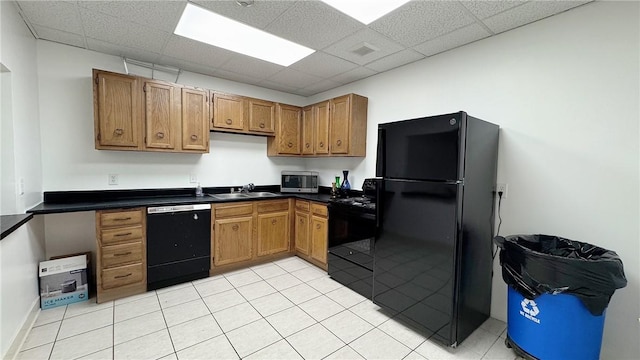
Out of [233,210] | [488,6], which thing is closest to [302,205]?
[233,210]

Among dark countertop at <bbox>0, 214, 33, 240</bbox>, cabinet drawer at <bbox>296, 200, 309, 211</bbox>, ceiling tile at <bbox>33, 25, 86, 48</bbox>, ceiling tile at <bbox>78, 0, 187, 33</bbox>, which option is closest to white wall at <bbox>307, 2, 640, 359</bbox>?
cabinet drawer at <bbox>296, 200, 309, 211</bbox>

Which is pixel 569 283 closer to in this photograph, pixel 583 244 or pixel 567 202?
pixel 583 244

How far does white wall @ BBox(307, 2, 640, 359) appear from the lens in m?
1.79

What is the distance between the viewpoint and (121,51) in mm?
2877

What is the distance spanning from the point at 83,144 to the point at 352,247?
10.5ft

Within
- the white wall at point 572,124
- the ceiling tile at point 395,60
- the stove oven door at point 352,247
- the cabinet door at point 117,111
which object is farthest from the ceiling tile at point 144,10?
the white wall at point 572,124

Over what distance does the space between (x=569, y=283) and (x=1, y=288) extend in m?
3.53

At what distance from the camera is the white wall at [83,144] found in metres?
2.72

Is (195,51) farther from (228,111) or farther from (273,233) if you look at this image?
(273,233)

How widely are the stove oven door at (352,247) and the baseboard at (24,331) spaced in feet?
8.68

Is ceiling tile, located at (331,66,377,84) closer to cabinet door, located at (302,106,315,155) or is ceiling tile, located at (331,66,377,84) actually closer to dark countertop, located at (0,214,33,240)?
cabinet door, located at (302,106,315,155)

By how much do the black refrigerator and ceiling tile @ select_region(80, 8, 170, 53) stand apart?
7.71ft

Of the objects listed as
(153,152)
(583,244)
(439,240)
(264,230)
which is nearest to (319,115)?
(264,230)

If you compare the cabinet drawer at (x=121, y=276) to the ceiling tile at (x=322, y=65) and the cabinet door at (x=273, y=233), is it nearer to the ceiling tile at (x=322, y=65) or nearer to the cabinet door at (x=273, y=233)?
the cabinet door at (x=273, y=233)
